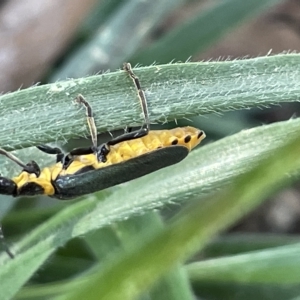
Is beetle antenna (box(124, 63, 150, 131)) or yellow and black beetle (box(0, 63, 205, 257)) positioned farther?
yellow and black beetle (box(0, 63, 205, 257))

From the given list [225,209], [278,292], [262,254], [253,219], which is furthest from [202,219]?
[253,219]

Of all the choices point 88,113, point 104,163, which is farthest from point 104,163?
point 88,113

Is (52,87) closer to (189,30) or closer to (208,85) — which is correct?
(208,85)

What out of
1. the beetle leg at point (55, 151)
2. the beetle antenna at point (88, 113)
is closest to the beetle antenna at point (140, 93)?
the beetle antenna at point (88, 113)

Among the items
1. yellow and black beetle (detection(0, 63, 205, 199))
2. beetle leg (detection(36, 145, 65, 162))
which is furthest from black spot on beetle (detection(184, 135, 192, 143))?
beetle leg (detection(36, 145, 65, 162))

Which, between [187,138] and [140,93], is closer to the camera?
[140,93]

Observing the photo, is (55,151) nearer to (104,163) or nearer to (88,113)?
(104,163)

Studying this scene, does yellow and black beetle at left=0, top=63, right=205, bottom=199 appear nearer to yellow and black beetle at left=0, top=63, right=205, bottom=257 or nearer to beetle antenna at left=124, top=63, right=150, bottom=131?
yellow and black beetle at left=0, top=63, right=205, bottom=257

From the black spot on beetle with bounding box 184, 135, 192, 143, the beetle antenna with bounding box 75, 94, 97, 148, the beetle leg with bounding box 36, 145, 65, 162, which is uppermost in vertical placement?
the beetle leg with bounding box 36, 145, 65, 162

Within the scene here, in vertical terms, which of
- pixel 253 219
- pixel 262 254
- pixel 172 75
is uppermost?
pixel 253 219
